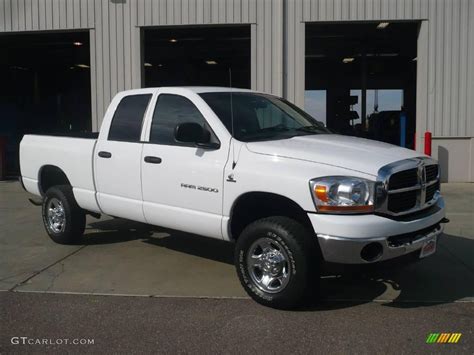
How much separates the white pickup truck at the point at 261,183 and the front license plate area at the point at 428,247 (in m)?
0.02

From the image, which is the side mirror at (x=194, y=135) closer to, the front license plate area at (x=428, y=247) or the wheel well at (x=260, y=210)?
the wheel well at (x=260, y=210)

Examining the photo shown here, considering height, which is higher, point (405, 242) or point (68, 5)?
point (68, 5)

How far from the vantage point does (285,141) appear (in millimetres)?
5031

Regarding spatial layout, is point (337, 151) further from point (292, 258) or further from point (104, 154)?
point (104, 154)

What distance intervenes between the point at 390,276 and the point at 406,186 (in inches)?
56.9

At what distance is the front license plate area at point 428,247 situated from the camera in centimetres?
457

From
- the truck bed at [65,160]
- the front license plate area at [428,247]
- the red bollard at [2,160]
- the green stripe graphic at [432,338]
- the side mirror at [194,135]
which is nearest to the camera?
the green stripe graphic at [432,338]

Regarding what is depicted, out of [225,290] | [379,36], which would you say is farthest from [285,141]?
[379,36]

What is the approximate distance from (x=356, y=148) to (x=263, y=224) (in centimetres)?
110

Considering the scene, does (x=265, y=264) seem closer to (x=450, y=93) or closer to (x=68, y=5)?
(x=450, y=93)

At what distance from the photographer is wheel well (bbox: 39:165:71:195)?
289 inches

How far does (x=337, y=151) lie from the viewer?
4.67 meters

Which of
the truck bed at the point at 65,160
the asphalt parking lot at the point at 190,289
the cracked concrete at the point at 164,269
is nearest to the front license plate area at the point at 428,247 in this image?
the cracked concrete at the point at 164,269

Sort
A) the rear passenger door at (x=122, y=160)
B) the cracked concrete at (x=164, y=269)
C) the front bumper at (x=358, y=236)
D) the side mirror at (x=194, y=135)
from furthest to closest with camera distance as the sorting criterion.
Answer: the rear passenger door at (x=122, y=160)
the cracked concrete at (x=164, y=269)
the side mirror at (x=194, y=135)
the front bumper at (x=358, y=236)
